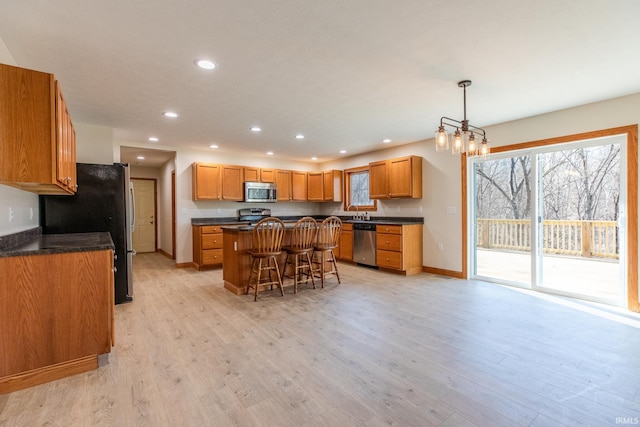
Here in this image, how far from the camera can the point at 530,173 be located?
4137mm

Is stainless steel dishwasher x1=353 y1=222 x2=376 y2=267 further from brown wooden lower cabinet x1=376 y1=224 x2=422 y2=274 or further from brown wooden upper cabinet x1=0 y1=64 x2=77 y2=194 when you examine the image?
brown wooden upper cabinet x1=0 y1=64 x2=77 y2=194

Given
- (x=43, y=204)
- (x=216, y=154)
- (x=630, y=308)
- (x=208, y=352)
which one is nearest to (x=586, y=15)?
(x=630, y=308)

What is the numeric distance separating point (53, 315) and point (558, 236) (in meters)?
6.46

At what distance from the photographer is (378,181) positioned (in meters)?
5.91

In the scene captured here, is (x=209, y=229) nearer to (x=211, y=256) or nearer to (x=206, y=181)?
(x=211, y=256)

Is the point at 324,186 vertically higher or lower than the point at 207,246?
higher

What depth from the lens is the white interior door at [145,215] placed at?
786 centimetres

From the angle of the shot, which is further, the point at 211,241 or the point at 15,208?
the point at 211,241

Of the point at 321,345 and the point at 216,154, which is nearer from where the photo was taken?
the point at 321,345

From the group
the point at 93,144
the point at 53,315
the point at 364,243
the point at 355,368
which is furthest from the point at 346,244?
the point at 53,315

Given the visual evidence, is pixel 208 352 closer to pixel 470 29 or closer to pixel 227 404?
pixel 227 404

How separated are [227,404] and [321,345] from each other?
941mm

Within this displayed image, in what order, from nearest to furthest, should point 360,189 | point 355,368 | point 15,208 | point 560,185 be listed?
1. point 355,368
2. point 15,208
3. point 560,185
4. point 360,189

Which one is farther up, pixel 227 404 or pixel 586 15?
pixel 586 15
